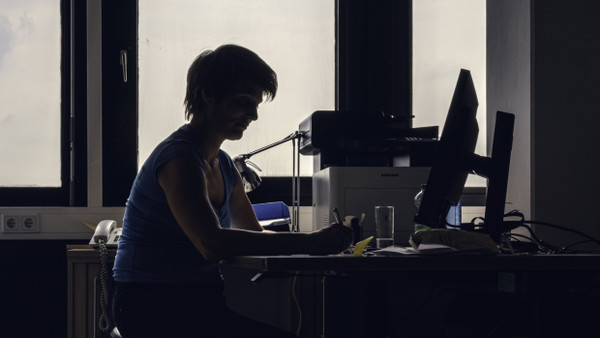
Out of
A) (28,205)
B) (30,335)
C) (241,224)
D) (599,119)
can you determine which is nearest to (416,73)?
(599,119)

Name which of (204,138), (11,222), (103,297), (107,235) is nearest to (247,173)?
(107,235)

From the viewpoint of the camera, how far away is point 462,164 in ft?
4.85

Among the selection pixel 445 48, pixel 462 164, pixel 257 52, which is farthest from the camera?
pixel 445 48

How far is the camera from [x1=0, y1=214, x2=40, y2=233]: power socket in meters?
2.74

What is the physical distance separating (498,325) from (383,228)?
0.49 meters

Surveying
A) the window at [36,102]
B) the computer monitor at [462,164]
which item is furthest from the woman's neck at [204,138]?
the window at [36,102]

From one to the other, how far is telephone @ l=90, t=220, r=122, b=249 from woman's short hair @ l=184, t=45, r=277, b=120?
2.88 feet

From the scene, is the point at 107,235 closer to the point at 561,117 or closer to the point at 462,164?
the point at 462,164

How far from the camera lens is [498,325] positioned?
1671 mm

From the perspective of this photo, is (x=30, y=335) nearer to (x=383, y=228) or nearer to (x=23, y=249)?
(x=23, y=249)

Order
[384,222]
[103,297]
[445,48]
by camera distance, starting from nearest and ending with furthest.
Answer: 1. [384,222]
2. [103,297]
3. [445,48]

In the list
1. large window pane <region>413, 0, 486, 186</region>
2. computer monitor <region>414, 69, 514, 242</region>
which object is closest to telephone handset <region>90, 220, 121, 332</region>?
computer monitor <region>414, 69, 514, 242</region>

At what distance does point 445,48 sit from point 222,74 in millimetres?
1755

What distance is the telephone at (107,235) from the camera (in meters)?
2.32
